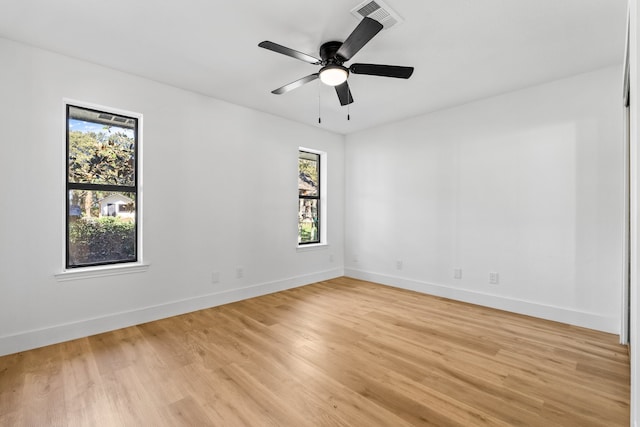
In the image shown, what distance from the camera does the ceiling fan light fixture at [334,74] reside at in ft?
7.79

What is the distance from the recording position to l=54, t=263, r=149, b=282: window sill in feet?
8.84

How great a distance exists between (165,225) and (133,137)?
3.36 ft

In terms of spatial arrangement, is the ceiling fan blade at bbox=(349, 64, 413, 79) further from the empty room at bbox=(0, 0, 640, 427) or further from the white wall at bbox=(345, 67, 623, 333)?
the white wall at bbox=(345, 67, 623, 333)

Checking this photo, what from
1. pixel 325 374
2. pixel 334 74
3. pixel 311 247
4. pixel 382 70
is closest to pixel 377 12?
pixel 382 70

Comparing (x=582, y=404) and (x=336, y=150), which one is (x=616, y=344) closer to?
(x=582, y=404)

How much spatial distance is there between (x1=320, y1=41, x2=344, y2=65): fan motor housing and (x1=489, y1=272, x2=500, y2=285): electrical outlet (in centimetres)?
308

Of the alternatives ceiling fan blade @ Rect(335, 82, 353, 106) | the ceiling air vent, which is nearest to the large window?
ceiling fan blade @ Rect(335, 82, 353, 106)

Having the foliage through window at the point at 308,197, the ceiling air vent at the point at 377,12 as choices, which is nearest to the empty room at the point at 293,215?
the ceiling air vent at the point at 377,12

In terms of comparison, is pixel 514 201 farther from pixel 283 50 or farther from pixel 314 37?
pixel 283 50

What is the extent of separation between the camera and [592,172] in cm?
298

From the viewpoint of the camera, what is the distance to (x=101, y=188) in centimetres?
298

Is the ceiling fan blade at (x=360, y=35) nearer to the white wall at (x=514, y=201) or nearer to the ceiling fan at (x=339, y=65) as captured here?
the ceiling fan at (x=339, y=65)

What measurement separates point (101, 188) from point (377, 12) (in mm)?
3034

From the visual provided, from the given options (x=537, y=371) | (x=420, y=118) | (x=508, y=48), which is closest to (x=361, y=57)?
(x=508, y=48)
